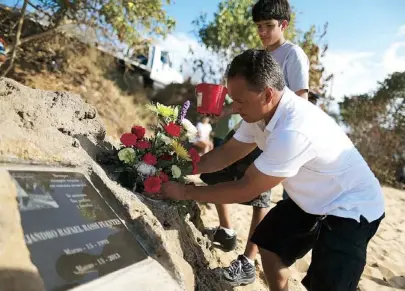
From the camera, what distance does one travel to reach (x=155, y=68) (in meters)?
14.0

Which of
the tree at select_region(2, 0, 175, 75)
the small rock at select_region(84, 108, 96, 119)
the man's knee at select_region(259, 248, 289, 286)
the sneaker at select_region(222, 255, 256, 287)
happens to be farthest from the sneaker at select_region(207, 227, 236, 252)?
the tree at select_region(2, 0, 175, 75)

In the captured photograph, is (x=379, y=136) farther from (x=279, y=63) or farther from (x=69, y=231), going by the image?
(x=69, y=231)

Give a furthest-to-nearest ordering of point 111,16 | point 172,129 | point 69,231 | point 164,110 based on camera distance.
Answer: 1. point 111,16
2. point 164,110
3. point 172,129
4. point 69,231

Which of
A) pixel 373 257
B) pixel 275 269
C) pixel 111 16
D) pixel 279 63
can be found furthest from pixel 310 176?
pixel 111 16

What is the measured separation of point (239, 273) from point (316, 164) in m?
1.00

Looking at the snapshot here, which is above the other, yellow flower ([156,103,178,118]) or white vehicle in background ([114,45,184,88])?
white vehicle in background ([114,45,184,88])

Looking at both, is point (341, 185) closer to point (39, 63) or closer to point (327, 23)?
point (39, 63)

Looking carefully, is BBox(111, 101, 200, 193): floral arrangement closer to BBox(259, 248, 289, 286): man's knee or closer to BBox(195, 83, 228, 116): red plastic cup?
BBox(195, 83, 228, 116): red plastic cup

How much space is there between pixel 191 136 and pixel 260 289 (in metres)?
1.18

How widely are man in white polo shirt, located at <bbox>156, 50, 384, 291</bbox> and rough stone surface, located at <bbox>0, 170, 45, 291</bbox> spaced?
91 centimetres

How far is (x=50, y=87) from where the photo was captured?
30.8 feet

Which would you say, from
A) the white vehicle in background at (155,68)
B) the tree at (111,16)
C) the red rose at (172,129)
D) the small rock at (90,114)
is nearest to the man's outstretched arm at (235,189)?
the red rose at (172,129)

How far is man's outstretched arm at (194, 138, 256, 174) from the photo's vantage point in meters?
2.55

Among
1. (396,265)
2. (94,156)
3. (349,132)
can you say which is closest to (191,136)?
(94,156)
